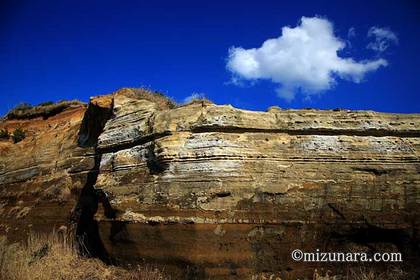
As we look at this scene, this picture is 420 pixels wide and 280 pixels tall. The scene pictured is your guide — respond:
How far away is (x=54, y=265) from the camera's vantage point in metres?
9.95

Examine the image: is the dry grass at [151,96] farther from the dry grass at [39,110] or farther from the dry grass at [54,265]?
the dry grass at [39,110]

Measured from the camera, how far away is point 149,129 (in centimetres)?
1077

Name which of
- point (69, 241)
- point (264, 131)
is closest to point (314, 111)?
point (264, 131)

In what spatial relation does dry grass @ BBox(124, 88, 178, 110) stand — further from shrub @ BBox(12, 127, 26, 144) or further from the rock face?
shrub @ BBox(12, 127, 26, 144)

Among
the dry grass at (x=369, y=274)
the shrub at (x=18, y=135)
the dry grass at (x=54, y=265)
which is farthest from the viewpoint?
the shrub at (x=18, y=135)

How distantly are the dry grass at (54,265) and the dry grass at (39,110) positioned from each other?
932cm

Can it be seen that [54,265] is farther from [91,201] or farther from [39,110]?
[39,110]

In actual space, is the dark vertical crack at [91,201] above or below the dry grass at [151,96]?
below

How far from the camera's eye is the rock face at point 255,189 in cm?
887

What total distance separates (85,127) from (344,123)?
27.0 ft

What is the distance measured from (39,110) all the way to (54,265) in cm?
1265

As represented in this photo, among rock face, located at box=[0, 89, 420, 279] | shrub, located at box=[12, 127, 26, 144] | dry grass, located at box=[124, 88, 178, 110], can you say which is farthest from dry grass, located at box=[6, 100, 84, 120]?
rock face, located at box=[0, 89, 420, 279]

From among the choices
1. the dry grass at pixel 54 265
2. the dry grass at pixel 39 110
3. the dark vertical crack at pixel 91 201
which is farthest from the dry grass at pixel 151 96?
the dry grass at pixel 39 110

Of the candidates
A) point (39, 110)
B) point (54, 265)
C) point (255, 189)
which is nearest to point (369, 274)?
point (255, 189)
